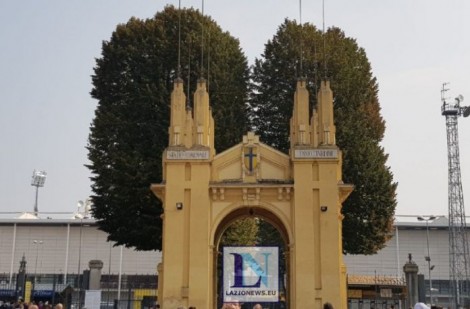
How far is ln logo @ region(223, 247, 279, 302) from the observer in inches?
1047

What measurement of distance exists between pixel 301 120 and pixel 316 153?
170 centimetres

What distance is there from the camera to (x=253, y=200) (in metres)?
26.6

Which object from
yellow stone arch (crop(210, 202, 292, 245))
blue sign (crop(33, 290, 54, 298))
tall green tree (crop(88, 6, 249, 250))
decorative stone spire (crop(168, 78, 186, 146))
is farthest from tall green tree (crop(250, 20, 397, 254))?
blue sign (crop(33, 290, 54, 298))

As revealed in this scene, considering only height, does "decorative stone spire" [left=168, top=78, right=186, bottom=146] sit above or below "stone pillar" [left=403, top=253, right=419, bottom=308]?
above

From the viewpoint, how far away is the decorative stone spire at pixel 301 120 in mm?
27203

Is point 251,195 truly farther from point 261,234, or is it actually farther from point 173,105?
point 261,234

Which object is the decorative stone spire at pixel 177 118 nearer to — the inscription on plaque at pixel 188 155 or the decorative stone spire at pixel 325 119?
the inscription on plaque at pixel 188 155

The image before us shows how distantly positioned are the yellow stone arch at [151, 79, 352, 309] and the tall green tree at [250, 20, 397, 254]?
948cm

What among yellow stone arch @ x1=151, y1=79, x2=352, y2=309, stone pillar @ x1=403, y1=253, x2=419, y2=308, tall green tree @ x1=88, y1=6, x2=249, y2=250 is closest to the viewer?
yellow stone arch @ x1=151, y1=79, x2=352, y2=309

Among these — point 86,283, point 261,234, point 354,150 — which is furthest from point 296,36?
point 86,283

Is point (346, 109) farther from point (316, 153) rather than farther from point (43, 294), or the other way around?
point (43, 294)

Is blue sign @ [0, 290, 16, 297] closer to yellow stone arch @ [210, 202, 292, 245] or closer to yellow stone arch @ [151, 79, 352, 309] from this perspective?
yellow stone arch @ [151, 79, 352, 309]

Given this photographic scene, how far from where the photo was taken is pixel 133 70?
3850 centimetres

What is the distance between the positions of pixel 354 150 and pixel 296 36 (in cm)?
841
